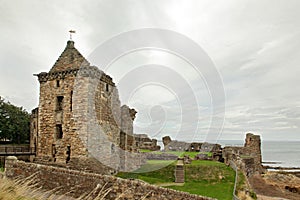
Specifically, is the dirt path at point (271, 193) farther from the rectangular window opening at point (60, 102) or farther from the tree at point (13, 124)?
the tree at point (13, 124)

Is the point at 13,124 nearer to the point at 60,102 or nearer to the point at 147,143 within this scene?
the point at 147,143

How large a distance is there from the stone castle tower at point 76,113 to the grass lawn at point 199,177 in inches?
112

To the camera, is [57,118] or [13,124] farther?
[13,124]

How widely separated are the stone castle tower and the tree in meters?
20.6

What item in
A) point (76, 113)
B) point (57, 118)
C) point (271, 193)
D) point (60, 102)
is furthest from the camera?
point (271, 193)

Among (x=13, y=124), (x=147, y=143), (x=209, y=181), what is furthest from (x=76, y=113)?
(x=13, y=124)

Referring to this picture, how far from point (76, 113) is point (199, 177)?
9306 millimetres

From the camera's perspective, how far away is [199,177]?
17.6 metres

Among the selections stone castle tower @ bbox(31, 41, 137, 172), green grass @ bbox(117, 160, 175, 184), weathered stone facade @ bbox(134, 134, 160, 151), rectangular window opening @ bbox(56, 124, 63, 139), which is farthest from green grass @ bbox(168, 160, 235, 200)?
weathered stone facade @ bbox(134, 134, 160, 151)

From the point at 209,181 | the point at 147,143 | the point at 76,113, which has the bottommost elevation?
the point at 209,181

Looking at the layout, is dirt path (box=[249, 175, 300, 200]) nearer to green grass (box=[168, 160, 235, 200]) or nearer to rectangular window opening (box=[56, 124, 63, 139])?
green grass (box=[168, 160, 235, 200])

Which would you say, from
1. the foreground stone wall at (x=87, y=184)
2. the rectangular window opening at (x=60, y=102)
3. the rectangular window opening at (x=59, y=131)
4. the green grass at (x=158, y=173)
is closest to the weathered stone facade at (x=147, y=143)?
the green grass at (x=158, y=173)

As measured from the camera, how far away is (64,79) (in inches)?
738

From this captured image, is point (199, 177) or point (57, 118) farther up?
point (57, 118)
